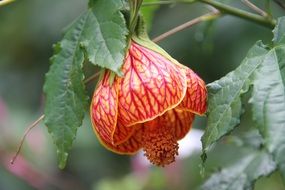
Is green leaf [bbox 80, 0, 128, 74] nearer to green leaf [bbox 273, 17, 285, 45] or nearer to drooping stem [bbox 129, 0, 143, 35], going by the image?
drooping stem [bbox 129, 0, 143, 35]

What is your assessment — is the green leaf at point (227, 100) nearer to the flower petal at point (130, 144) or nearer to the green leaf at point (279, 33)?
the green leaf at point (279, 33)

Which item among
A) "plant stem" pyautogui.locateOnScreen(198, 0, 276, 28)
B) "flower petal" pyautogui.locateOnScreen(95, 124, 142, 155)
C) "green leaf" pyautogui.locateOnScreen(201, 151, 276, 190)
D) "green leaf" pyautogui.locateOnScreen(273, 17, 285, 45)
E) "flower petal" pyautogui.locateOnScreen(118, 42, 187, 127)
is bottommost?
"green leaf" pyautogui.locateOnScreen(201, 151, 276, 190)

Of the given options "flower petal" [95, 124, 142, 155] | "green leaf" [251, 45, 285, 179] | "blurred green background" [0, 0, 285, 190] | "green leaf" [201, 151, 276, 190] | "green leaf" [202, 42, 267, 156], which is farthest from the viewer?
"blurred green background" [0, 0, 285, 190]

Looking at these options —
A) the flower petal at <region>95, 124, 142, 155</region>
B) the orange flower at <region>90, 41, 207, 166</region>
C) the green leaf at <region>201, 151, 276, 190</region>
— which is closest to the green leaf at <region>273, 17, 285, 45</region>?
the orange flower at <region>90, 41, 207, 166</region>

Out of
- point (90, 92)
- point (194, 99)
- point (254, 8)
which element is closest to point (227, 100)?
point (194, 99)

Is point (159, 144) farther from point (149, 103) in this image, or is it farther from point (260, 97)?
point (260, 97)

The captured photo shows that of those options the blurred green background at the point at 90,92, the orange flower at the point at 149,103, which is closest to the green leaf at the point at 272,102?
the orange flower at the point at 149,103
